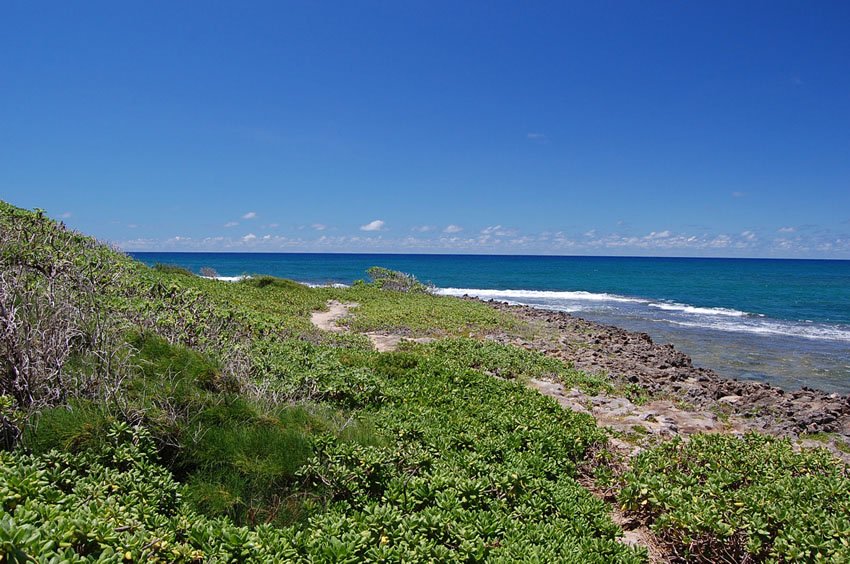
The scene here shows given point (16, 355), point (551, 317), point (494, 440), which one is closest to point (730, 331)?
point (551, 317)

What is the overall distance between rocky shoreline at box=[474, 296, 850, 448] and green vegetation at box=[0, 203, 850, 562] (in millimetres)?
3844

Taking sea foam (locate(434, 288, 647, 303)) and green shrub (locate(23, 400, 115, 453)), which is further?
sea foam (locate(434, 288, 647, 303))

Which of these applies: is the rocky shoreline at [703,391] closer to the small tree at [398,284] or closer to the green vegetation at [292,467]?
the green vegetation at [292,467]

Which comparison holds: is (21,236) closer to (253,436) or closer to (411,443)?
(253,436)

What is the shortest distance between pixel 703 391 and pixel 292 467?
1213 cm

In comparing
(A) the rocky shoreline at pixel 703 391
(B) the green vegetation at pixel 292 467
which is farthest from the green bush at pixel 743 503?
(A) the rocky shoreline at pixel 703 391

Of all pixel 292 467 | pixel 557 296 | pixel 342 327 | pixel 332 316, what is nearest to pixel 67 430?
pixel 292 467

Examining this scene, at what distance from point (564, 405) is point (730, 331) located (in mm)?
21846

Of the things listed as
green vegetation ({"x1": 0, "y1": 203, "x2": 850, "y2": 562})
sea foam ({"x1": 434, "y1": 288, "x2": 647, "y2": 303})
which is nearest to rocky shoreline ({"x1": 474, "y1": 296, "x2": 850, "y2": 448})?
green vegetation ({"x1": 0, "y1": 203, "x2": 850, "y2": 562})

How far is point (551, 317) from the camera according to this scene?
28.4 meters

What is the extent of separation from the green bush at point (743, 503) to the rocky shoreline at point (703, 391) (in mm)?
4126

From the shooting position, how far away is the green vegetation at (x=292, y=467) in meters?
3.76

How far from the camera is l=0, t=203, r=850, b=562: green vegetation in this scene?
376 centimetres

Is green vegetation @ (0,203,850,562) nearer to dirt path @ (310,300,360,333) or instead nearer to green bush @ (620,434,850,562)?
green bush @ (620,434,850,562)
